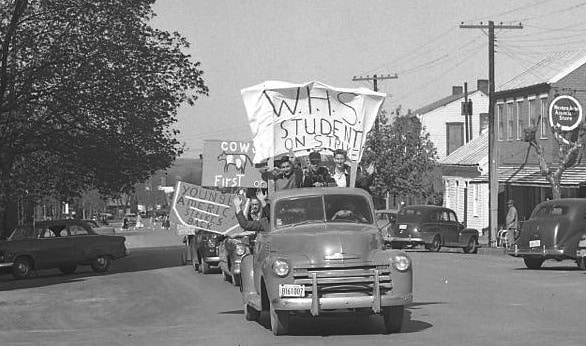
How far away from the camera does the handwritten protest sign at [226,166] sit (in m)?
30.1

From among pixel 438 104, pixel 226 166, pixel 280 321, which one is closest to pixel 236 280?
pixel 226 166

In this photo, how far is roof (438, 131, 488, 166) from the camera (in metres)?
59.7

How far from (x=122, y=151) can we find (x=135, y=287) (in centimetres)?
1457

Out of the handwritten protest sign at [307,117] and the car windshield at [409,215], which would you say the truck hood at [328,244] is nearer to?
the handwritten protest sign at [307,117]

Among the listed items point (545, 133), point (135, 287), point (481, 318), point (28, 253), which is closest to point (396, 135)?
point (545, 133)

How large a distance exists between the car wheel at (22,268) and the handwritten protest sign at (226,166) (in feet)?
19.8

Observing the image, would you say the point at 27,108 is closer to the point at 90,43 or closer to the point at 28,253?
the point at 90,43

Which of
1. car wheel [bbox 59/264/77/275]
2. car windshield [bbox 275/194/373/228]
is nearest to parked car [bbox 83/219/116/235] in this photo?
car wheel [bbox 59/264/77/275]

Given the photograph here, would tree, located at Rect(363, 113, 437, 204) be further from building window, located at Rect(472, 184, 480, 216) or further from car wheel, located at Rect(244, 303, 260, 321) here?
car wheel, located at Rect(244, 303, 260, 321)

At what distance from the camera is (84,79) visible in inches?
1435

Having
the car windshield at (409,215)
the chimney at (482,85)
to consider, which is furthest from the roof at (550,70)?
the chimney at (482,85)

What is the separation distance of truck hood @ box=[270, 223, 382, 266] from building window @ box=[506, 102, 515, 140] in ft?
133

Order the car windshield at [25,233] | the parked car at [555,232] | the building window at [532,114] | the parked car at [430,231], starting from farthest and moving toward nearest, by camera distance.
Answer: the building window at [532,114]
the parked car at [430,231]
the car windshield at [25,233]
the parked car at [555,232]

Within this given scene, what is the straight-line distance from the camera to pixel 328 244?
13.0 m
